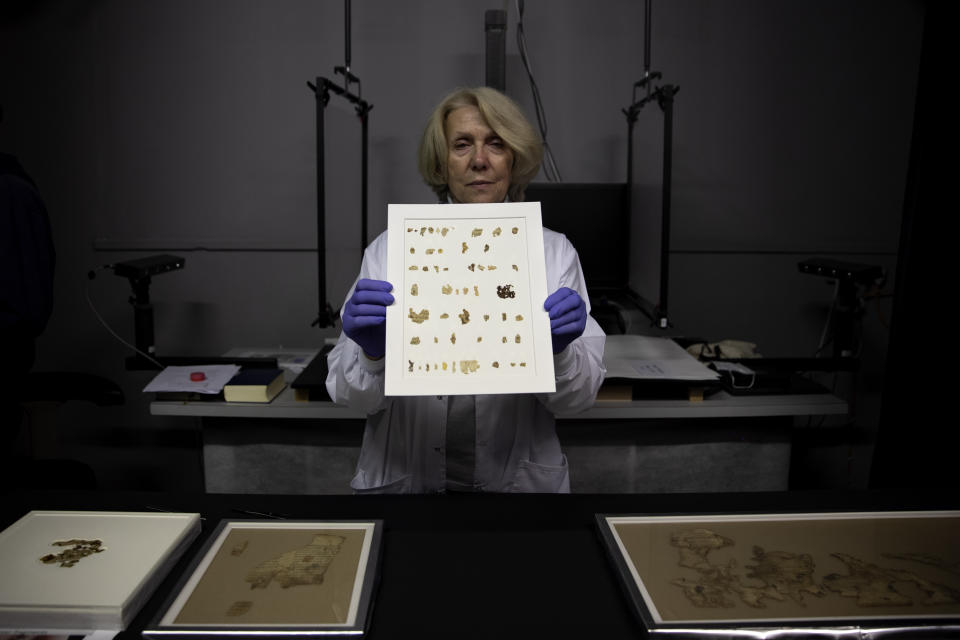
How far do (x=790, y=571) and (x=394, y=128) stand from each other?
2.32 metres

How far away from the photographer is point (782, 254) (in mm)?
2836

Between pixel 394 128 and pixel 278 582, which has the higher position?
pixel 394 128

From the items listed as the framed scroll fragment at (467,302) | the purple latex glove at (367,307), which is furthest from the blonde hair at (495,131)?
the purple latex glove at (367,307)

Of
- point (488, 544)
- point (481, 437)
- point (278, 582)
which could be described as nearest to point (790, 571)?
point (488, 544)

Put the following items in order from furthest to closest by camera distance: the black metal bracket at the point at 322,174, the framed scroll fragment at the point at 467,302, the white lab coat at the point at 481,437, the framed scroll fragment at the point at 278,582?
the black metal bracket at the point at 322,174 → the white lab coat at the point at 481,437 → the framed scroll fragment at the point at 467,302 → the framed scroll fragment at the point at 278,582

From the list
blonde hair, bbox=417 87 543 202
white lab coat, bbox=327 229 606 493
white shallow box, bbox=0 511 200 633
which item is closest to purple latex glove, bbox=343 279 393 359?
white lab coat, bbox=327 229 606 493

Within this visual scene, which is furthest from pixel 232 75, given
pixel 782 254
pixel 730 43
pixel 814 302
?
pixel 814 302

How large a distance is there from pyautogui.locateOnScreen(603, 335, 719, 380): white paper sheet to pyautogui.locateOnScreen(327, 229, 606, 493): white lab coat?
49 centimetres

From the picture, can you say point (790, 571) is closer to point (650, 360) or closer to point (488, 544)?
point (488, 544)

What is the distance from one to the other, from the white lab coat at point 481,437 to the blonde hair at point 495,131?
8.0 inches

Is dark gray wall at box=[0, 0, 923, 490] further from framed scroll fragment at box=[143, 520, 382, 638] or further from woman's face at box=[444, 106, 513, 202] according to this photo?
framed scroll fragment at box=[143, 520, 382, 638]

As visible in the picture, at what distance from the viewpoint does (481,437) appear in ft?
4.48

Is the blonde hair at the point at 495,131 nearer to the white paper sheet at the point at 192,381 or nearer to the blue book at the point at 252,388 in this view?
the blue book at the point at 252,388

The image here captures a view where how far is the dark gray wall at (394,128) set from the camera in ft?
8.75
